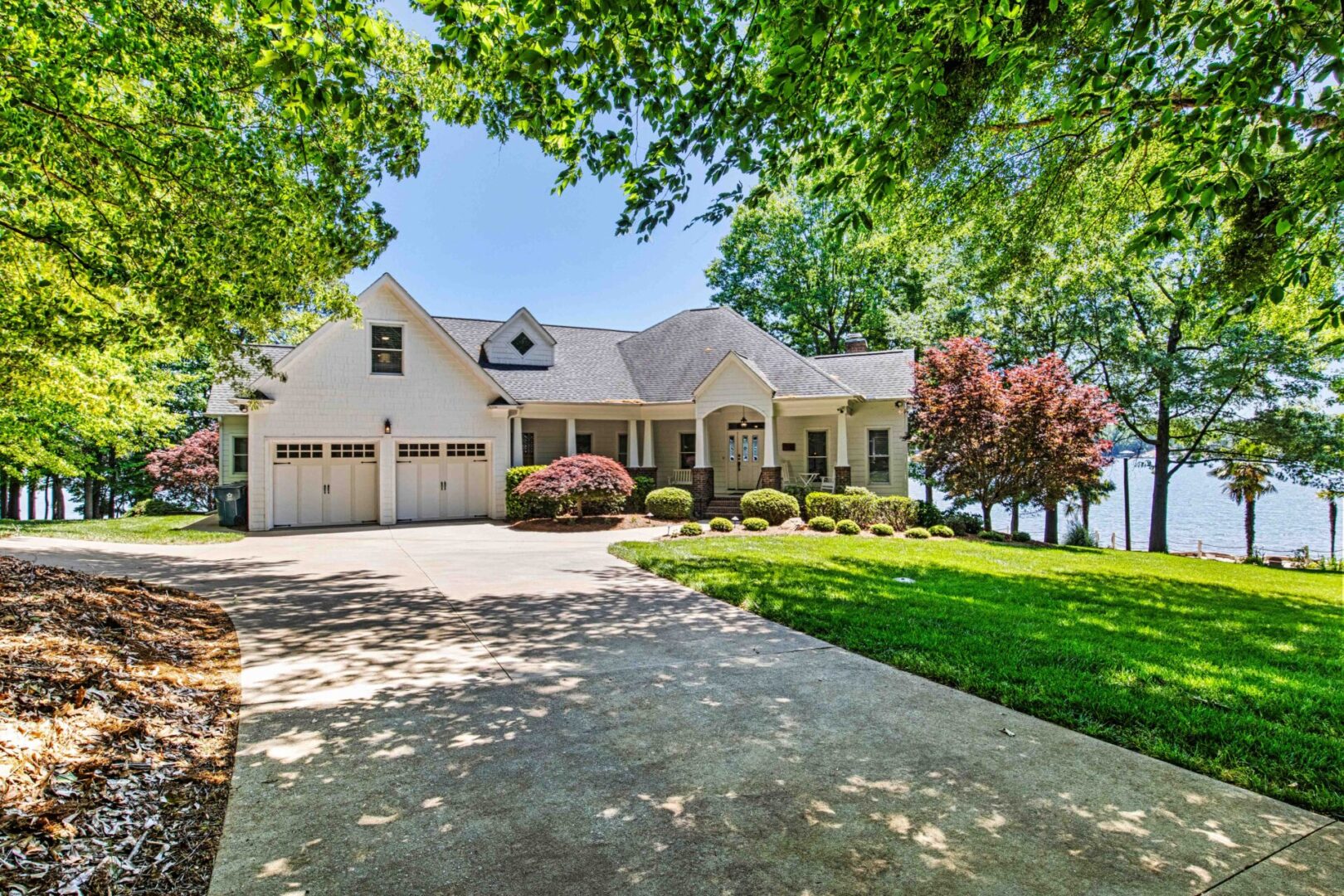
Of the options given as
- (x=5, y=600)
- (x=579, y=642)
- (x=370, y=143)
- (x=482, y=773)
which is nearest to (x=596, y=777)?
(x=482, y=773)

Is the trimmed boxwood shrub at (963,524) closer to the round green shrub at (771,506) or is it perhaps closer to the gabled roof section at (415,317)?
the round green shrub at (771,506)

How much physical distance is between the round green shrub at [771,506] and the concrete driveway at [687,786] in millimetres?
11467

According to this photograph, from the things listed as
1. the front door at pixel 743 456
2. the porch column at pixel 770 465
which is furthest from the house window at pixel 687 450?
the porch column at pixel 770 465

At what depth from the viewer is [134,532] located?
50.4ft

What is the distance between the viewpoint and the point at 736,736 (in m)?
3.81

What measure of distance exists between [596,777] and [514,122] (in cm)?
492

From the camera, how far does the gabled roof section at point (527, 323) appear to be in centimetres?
2133

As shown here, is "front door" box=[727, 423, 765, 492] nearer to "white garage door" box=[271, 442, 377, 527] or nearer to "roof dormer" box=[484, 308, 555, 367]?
"roof dormer" box=[484, 308, 555, 367]

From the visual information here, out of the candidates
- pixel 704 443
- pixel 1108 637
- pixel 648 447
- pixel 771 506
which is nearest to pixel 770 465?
pixel 704 443

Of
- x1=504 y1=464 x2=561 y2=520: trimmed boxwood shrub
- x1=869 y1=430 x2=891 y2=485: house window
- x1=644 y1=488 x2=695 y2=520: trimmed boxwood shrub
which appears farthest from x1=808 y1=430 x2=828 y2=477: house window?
x1=504 y1=464 x2=561 y2=520: trimmed boxwood shrub

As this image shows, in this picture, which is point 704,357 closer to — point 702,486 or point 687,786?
point 702,486

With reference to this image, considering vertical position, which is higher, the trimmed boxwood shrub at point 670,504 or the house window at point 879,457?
the house window at point 879,457

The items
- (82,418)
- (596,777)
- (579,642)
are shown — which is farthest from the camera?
(82,418)

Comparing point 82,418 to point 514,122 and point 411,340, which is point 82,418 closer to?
point 411,340
